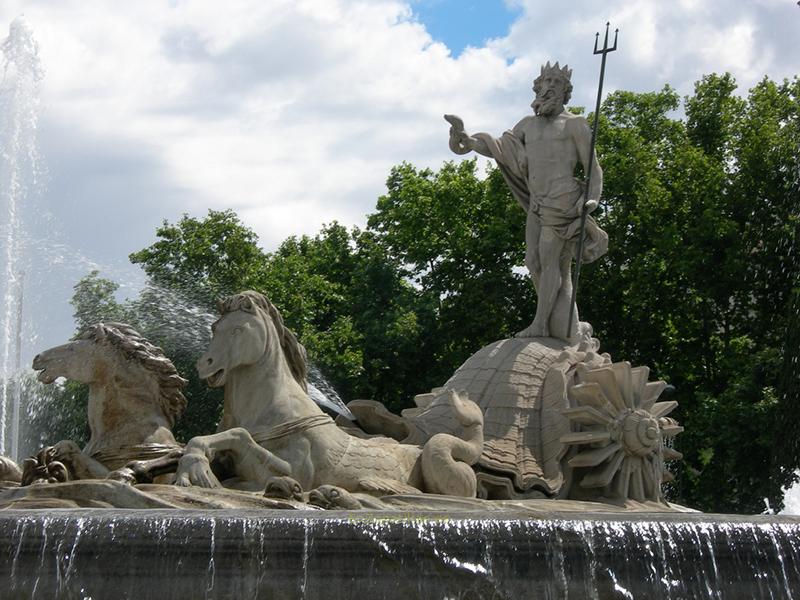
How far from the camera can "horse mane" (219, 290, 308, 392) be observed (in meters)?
10.8

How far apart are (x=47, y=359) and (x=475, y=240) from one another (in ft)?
69.4

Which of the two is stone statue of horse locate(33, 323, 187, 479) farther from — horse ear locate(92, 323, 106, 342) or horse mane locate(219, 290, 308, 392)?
horse mane locate(219, 290, 308, 392)

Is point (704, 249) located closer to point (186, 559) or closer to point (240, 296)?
point (240, 296)

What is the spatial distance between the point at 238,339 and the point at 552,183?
4.23 m

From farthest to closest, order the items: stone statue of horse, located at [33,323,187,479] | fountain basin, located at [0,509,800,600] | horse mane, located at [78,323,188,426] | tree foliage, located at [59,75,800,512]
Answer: tree foliage, located at [59,75,800,512]
horse mane, located at [78,323,188,426]
stone statue of horse, located at [33,323,187,479]
fountain basin, located at [0,509,800,600]

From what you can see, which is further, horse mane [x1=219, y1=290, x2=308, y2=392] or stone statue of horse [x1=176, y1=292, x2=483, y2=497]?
horse mane [x1=219, y1=290, x2=308, y2=392]

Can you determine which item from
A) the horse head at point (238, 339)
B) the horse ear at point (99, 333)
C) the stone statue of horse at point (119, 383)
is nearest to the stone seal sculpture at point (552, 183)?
the horse head at point (238, 339)

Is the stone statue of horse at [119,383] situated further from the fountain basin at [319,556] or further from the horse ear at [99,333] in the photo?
the fountain basin at [319,556]

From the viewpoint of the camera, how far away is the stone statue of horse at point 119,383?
417 inches

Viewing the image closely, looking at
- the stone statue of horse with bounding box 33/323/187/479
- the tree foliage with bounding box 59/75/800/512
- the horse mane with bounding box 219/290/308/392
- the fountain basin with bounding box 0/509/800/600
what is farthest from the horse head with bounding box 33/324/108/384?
the tree foliage with bounding box 59/75/800/512

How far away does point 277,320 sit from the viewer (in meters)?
11.1

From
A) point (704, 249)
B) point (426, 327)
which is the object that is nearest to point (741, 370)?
point (704, 249)

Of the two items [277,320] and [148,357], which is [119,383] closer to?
[148,357]

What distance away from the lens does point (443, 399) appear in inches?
477
